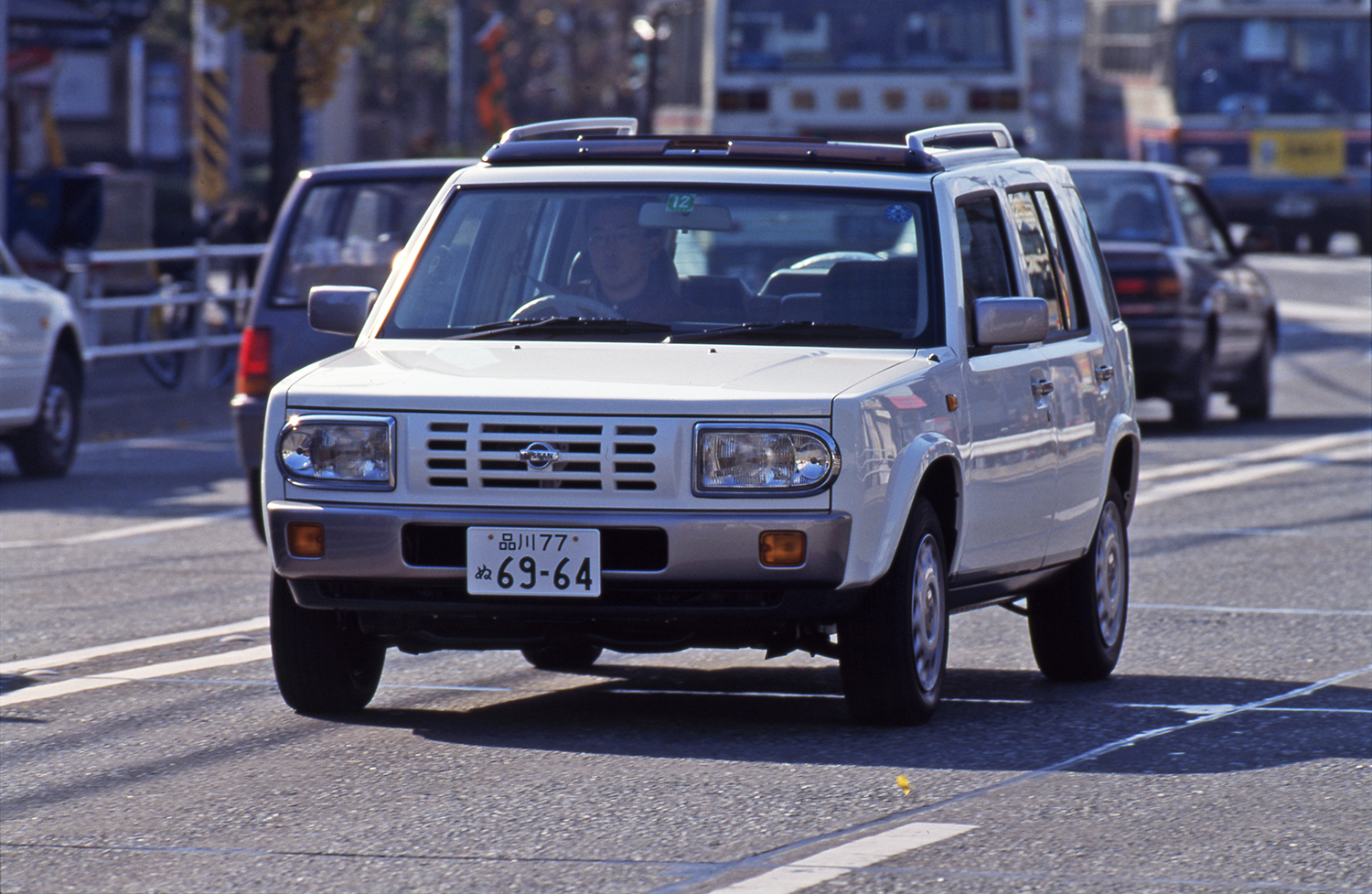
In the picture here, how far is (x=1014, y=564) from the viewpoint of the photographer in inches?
294

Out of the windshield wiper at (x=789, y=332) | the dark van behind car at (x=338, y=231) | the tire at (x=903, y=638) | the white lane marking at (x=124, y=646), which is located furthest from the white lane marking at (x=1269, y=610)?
the dark van behind car at (x=338, y=231)

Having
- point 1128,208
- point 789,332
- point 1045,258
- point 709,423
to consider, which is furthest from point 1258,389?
point 709,423

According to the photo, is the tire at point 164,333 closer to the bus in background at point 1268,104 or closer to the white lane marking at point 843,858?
the white lane marking at point 843,858

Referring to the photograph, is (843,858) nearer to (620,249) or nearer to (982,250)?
(620,249)

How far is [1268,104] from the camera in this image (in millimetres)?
33094

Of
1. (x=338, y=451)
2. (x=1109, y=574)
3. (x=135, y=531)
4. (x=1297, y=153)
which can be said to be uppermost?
(x=1297, y=153)

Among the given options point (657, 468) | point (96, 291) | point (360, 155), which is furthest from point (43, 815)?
A: point (360, 155)

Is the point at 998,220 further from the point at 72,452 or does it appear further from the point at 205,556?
the point at 72,452

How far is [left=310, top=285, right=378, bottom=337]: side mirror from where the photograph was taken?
7.43m

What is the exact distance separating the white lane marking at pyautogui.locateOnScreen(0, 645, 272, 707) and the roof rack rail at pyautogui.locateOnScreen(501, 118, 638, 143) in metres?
1.88

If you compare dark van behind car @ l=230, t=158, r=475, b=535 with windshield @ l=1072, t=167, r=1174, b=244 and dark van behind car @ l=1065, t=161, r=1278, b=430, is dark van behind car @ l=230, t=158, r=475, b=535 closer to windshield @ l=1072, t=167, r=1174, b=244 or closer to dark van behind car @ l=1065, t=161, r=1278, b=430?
dark van behind car @ l=1065, t=161, r=1278, b=430

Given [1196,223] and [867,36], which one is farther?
[867,36]

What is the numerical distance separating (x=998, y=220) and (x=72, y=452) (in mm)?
8644

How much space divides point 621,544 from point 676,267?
112 cm
